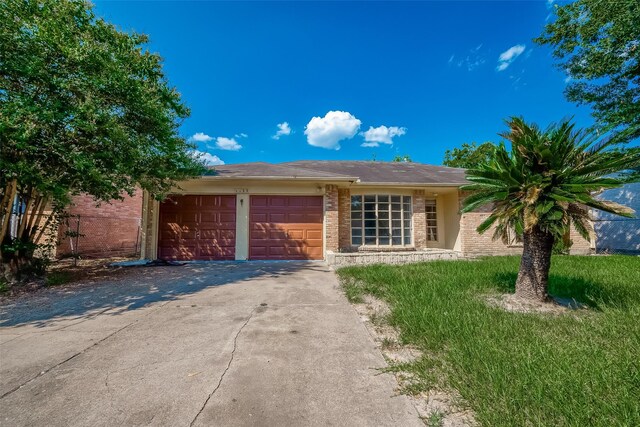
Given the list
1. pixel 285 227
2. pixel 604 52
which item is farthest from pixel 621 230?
pixel 285 227

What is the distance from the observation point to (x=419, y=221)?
444 inches

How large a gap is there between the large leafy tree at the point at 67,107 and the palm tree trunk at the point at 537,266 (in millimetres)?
8170

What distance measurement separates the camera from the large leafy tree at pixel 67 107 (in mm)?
5027

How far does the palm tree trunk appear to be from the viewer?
4379mm

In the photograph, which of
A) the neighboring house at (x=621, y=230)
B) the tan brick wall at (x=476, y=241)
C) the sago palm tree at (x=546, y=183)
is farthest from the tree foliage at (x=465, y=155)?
the sago palm tree at (x=546, y=183)

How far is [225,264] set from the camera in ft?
30.2

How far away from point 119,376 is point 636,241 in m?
20.1

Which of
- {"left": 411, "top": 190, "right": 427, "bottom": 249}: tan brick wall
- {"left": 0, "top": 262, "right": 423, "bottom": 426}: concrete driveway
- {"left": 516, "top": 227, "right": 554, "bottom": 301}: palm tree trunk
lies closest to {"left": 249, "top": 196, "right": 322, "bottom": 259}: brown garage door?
{"left": 411, "top": 190, "right": 427, "bottom": 249}: tan brick wall

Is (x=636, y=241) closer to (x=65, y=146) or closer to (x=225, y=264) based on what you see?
(x=225, y=264)

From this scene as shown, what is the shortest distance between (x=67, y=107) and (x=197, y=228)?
212 inches

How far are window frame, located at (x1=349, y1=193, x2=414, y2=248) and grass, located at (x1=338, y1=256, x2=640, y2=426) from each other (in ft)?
19.8

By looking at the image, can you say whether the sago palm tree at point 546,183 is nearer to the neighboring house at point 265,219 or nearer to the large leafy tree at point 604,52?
the neighboring house at point 265,219

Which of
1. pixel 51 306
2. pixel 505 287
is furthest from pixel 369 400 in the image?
pixel 51 306

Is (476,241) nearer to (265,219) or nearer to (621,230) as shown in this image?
(265,219)
